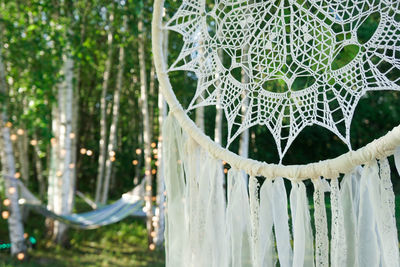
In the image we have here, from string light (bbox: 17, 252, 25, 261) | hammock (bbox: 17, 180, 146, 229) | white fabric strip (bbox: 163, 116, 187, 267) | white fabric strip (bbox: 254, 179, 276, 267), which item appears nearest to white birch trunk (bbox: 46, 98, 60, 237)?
hammock (bbox: 17, 180, 146, 229)

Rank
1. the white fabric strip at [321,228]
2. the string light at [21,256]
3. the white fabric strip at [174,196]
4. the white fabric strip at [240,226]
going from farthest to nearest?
1. the string light at [21,256]
2. the white fabric strip at [174,196]
3. the white fabric strip at [240,226]
4. the white fabric strip at [321,228]

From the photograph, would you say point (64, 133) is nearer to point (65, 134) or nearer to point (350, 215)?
point (65, 134)

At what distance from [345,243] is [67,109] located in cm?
260

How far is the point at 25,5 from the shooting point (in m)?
3.24

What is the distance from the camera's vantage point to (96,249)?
355 centimetres

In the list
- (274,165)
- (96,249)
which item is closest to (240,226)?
(274,165)

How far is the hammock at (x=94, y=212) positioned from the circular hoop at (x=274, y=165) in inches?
77.7

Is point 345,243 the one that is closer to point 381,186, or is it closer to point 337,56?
point 381,186

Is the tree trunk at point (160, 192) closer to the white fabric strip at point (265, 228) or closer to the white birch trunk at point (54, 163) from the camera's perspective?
the white birch trunk at point (54, 163)

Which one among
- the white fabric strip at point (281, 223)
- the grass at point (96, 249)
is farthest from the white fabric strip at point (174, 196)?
the grass at point (96, 249)

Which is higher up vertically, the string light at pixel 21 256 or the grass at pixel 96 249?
the string light at pixel 21 256

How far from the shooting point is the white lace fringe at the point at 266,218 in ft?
2.59

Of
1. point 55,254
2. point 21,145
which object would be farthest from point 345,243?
point 21,145

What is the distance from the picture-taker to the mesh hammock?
0.80 meters
